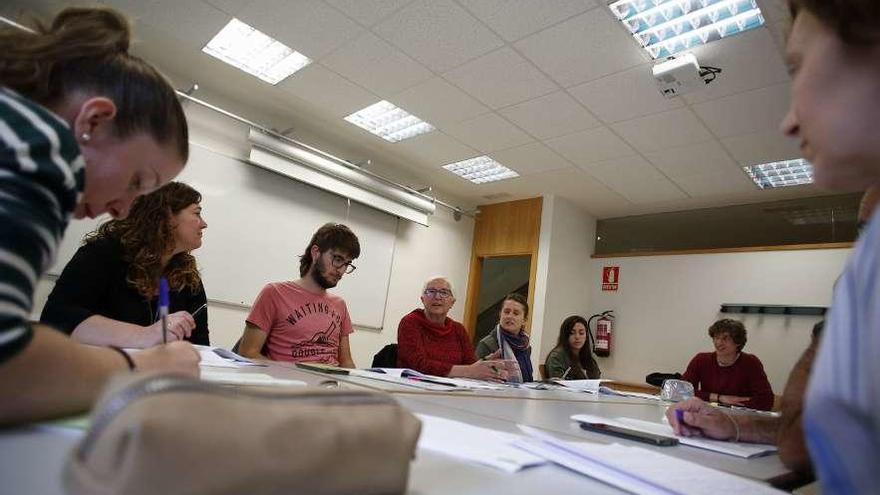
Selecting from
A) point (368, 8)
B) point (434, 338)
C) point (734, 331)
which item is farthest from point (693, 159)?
point (368, 8)

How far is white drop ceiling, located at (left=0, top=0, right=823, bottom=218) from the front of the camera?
9.10 feet

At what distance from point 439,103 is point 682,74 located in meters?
1.70

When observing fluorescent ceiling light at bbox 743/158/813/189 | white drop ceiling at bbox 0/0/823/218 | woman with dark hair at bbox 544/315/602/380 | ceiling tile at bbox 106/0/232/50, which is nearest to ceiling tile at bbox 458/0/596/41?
white drop ceiling at bbox 0/0/823/218

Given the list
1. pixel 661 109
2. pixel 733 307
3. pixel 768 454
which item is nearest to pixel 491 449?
pixel 768 454

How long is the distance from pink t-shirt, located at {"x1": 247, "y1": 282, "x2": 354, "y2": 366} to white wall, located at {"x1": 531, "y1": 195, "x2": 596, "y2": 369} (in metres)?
3.31

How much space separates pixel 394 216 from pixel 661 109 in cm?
288

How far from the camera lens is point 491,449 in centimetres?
67

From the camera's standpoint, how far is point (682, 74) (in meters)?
2.89

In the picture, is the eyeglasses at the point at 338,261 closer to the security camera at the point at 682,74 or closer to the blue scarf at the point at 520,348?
the blue scarf at the point at 520,348

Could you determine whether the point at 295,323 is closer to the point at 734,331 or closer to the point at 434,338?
the point at 434,338

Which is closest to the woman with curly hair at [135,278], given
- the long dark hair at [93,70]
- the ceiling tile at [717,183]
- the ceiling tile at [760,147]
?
the long dark hair at [93,70]

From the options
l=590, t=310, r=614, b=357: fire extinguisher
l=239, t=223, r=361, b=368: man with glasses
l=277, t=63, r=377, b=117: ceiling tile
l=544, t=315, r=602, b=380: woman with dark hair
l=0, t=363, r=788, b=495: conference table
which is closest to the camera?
l=0, t=363, r=788, b=495: conference table

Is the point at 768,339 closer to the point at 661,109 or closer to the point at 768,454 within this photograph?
the point at 661,109

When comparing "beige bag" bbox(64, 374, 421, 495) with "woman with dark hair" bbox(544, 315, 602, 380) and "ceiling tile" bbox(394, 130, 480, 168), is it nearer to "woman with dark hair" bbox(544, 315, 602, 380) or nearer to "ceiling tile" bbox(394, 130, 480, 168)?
"woman with dark hair" bbox(544, 315, 602, 380)
